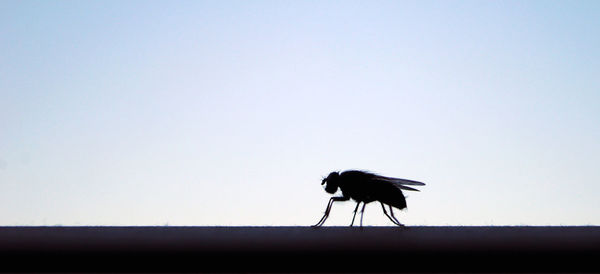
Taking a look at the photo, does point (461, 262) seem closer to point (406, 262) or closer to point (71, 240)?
point (406, 262)

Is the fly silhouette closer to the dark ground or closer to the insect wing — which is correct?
the insect wing

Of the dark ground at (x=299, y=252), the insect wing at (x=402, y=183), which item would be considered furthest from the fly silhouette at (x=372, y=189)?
the dark ground at (x=299, y=252)

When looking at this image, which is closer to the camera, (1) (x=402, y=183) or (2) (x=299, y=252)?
(2) (x=299, y=252)

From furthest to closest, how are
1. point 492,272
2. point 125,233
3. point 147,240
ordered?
1. point 125,233
2. point 147,240
3. point 492,272

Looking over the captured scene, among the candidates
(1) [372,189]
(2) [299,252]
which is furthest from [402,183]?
(2) [299,252]

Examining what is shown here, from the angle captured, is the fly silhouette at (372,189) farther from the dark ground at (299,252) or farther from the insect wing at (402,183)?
the dark ground at (299,252)

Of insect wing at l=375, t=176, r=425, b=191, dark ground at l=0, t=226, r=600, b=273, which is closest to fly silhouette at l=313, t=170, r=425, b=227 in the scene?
insect wing at l=375, t=176, r=425, b=191

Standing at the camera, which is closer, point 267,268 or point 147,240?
point 267,268

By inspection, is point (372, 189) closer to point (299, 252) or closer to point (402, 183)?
point (402, 183)

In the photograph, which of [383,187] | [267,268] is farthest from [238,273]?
[383,187]
